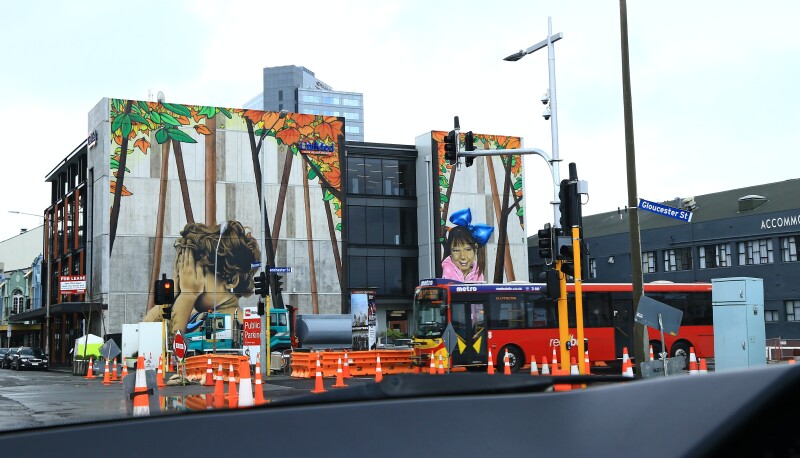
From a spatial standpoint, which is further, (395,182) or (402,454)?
(395,182)

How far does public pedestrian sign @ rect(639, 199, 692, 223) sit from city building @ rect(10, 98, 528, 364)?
33109mm

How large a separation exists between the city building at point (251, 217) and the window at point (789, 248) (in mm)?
18856

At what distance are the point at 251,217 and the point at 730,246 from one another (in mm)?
32454

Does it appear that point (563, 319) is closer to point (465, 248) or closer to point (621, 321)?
point (621, 321)

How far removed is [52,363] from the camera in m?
63.2

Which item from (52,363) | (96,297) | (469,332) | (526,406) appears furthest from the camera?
(52,363)

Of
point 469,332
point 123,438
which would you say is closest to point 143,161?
point 469,332

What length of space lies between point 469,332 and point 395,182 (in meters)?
36.2

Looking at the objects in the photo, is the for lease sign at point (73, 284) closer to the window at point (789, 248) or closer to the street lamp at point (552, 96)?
the street lamp at point (552, 96)

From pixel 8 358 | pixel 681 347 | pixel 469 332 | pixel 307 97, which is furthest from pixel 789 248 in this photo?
pixel 307 97

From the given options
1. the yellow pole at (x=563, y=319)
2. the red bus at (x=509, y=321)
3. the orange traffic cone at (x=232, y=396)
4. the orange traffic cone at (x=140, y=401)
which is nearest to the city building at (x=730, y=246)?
the red bus at (x=509, y=321)

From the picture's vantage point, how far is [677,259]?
6128 centimetres

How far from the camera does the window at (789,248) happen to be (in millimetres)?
53062

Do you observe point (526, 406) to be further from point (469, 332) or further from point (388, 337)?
point (388, 337)
